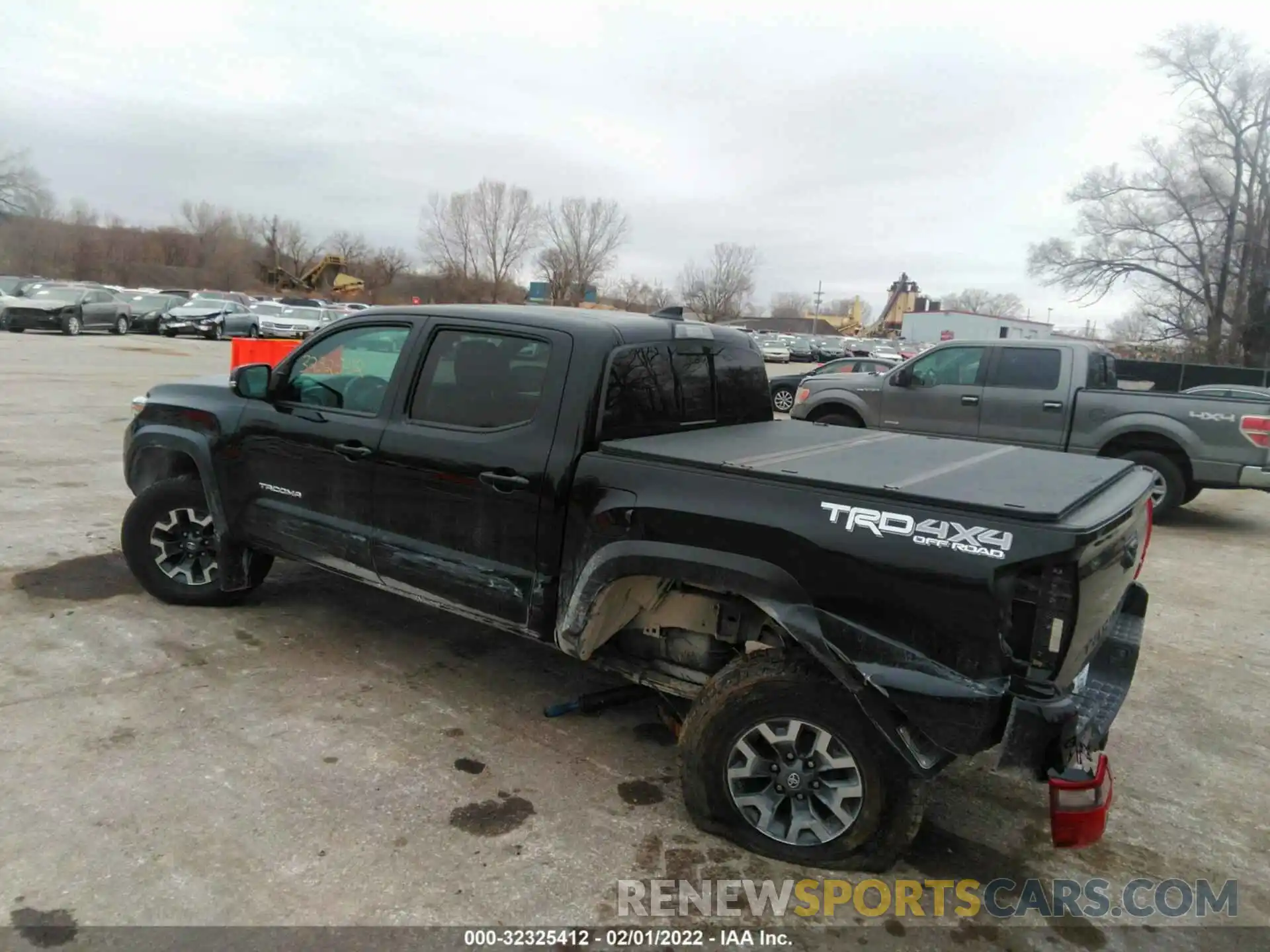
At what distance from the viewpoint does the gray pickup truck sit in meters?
8.17

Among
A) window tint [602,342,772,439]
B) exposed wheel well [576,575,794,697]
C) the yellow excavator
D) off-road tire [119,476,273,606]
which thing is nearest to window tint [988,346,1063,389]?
window tint [602,342,772,439]

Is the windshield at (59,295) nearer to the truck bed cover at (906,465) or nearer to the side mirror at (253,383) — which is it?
the side mirror at (253,383)

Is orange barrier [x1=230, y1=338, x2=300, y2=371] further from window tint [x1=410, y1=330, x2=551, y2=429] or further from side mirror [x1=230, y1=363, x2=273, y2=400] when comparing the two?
window tint [x1=410, y1=330, x2=551, y2=429]

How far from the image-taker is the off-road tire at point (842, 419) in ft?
33.8

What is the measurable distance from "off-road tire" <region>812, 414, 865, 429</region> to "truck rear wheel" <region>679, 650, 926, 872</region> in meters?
7.67

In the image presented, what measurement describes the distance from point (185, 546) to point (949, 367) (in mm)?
8217

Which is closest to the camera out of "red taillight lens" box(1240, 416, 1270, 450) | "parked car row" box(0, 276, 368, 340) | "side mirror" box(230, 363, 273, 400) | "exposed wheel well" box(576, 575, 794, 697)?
"exposed wheel well" box(576, 575, 794, 697)

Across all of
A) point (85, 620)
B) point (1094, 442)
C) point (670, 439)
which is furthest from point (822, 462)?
point (1094, 442)

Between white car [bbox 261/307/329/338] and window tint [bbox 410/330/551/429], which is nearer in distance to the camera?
window tint [bbox 410/330/551/429]

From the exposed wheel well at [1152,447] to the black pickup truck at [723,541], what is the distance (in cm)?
591

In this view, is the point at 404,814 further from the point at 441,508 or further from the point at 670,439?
the point at 670,439

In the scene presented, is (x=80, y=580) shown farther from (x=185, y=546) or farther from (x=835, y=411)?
(x=835, y=411)

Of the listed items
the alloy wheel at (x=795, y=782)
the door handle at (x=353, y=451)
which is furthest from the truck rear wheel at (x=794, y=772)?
the door handle at (x=353, y=451)

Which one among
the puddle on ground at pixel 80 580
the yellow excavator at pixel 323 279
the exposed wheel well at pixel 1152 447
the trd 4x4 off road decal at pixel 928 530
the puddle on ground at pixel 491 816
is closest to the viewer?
the trd 4x4 off road decal at pixel 928 530
